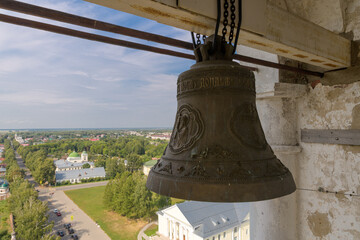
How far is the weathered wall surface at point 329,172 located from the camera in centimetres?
223

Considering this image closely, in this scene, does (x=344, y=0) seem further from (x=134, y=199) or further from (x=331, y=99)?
(x=134, y=199)

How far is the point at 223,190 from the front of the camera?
109cm

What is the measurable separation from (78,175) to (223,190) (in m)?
41.0

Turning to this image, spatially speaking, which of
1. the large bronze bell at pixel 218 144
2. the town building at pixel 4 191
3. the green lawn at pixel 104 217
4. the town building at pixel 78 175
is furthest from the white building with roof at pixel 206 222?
the town building at pixel 78 175

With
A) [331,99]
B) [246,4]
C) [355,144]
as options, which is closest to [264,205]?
[355,144]

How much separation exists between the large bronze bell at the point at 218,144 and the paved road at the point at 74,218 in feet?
66.9

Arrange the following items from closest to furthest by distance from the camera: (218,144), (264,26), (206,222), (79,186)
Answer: (218,144) → (264,26) → (206,222) → (79,186)

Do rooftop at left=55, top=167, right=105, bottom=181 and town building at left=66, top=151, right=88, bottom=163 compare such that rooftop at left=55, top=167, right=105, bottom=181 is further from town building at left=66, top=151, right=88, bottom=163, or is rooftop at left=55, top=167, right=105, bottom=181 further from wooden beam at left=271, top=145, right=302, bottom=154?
wooden beam at left=271, top=145, right=302, bottom=154

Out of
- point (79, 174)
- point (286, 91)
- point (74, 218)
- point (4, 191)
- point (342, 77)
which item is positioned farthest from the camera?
point (79, 174)

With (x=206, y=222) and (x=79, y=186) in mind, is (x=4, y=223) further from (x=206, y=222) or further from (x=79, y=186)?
(x=79, y=186)

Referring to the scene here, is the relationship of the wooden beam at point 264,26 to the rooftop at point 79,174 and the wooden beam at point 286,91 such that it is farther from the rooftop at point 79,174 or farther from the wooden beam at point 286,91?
the rooftop at point 79,174

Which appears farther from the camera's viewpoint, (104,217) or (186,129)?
(104,217)

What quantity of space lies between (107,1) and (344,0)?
88.9 inches

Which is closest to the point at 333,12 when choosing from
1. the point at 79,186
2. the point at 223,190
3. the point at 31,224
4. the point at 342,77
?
the point at 342,77
